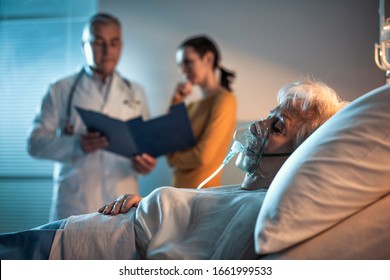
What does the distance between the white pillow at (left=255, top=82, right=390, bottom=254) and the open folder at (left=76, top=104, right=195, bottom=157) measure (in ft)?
4.86

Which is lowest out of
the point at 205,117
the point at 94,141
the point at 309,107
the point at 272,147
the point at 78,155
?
the point at 78,155

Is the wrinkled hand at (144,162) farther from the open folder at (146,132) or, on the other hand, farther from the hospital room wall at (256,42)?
the hospital room wall at (256,42)

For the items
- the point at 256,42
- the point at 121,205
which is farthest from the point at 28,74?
the point at 121,205

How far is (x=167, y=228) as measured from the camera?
1.49m

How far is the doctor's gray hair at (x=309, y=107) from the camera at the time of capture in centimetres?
170

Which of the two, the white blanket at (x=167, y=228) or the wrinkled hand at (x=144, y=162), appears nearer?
the white blanket at (x=167, y=228)

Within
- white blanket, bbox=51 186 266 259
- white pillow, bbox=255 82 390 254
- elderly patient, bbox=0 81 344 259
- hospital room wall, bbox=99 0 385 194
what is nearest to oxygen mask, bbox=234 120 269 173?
elderly patient, bbox=0 81 344 259

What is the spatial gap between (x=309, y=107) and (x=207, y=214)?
442mm

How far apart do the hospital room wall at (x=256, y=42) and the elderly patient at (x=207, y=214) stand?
118 centimetres

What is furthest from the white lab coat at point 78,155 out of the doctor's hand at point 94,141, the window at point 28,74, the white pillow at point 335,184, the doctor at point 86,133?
the white pillow at point 335,184

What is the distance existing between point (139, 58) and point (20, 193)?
3.79 ft

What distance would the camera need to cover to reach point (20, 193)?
3908mm

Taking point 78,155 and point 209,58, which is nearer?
point 78,155

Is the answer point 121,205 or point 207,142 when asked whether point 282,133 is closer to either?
point 121,205
